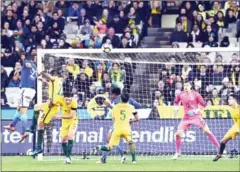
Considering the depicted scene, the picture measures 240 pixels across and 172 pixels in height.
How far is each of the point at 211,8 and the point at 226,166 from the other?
1336cm

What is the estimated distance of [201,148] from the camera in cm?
2731

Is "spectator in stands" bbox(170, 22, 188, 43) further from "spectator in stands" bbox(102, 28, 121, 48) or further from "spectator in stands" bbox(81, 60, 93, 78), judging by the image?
"spectator in stands" bbox(81, 60, 93, 78)

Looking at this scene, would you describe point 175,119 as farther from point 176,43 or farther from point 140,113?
point 176,43

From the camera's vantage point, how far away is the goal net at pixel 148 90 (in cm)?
2700

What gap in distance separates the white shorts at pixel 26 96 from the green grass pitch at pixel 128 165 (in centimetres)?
262

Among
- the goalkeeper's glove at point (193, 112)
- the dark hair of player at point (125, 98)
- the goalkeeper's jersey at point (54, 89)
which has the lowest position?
the goalkeeper's glove at point (193, 112)

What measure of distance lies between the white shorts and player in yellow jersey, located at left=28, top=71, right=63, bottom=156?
2.19 metres

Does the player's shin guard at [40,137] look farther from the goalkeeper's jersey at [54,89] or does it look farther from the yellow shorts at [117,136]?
the yellow shorts at [117,136]

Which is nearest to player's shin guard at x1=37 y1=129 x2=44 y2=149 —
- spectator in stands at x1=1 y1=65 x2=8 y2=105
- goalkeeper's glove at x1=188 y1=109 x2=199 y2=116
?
goalkeeper's glove at x1=188 y1=109 x2=199 y2=116

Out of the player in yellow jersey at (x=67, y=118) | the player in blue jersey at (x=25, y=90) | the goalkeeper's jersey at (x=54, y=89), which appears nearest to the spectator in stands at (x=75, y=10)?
the player in blue jersey at (x=25, y=90)

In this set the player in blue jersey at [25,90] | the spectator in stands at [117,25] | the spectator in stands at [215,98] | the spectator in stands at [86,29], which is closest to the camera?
the player in blue jersey at [25,90]

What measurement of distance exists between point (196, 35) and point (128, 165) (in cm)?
1152

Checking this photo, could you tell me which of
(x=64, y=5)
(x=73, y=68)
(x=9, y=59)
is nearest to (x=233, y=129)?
(x=73, y=68)

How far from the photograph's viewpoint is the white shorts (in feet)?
90.6
